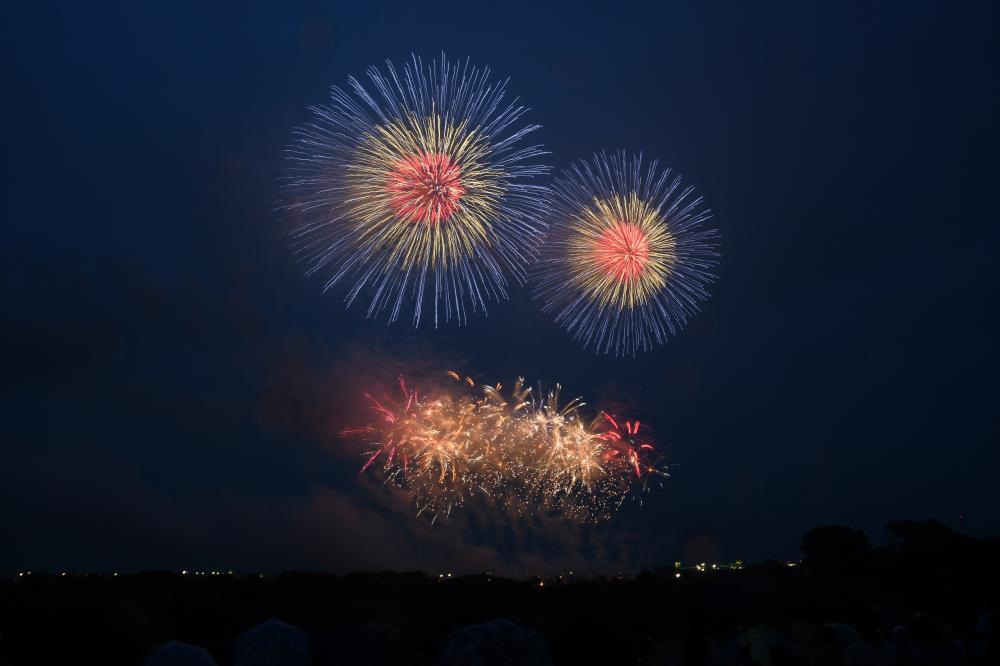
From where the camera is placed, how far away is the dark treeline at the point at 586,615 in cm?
1455

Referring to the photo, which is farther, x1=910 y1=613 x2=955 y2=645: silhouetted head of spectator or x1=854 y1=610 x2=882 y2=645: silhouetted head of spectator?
x1=854 y1=610 x2=882 y2=645: silhouetted head of spectator

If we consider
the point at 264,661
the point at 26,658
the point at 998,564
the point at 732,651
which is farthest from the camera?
the point at 998,564

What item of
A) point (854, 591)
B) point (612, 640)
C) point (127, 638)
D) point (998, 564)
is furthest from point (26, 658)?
point (998, 564)

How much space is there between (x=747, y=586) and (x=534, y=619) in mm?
32183

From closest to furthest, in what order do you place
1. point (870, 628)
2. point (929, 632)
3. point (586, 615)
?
1. point (929, 632)
2. point (870, 628)
3. point (586, 615)

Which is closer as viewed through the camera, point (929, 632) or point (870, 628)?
point (929, 632)

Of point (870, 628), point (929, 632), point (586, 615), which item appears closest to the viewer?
point (929, 632)

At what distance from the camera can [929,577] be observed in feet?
173

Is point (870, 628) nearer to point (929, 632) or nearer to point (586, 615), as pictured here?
point (929, 632)

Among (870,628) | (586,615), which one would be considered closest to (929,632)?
(870,628)

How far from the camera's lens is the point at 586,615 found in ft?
67.3

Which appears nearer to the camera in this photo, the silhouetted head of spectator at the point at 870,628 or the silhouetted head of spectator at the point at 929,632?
the silhouetted head of spectator at the point at 929,632

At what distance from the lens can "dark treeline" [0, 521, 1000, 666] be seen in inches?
573

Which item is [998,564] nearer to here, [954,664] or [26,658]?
[954,664]
